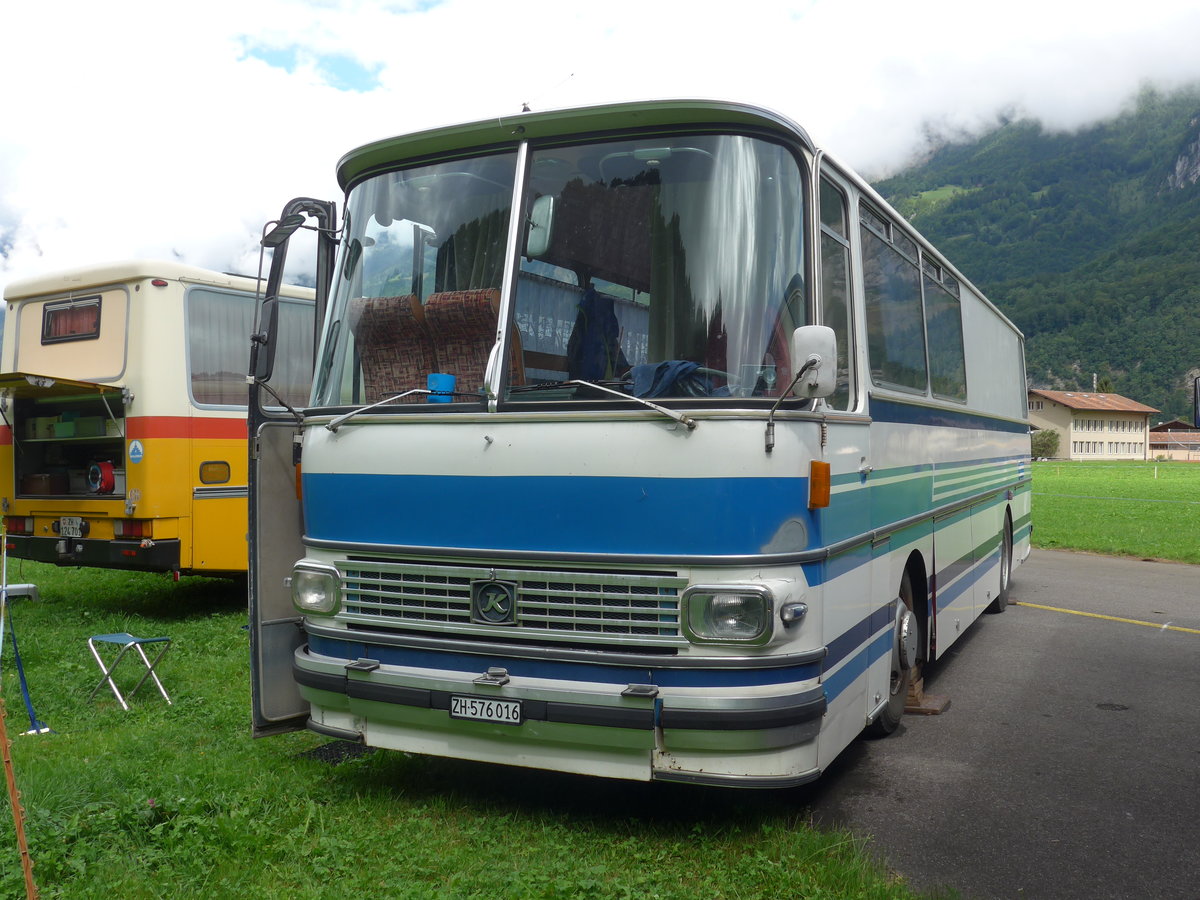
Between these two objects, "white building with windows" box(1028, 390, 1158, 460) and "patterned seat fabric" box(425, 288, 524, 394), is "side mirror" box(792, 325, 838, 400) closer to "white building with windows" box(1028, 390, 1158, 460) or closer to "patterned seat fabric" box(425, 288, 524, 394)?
"patterned seat fabric" box(425, 288, 524, 394)

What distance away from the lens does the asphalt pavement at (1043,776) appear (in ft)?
15.2

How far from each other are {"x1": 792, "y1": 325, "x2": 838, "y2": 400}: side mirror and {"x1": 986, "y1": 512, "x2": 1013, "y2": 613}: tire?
736 centimetres

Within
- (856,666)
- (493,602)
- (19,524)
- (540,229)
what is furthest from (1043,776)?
(19,524)

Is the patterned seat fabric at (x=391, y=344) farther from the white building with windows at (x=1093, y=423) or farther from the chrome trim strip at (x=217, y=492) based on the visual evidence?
the white building with windows at (x=1093, y=423)

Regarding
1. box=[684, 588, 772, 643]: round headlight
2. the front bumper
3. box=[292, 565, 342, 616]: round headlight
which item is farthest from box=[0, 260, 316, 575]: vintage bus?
box=[684, 588, 772, 643]: round headlight

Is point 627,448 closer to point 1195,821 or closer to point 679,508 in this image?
point 679,508

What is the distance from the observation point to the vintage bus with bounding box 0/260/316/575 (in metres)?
9.93

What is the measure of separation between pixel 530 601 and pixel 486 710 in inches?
19.6

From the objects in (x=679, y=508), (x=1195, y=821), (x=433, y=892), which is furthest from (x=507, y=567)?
(x=1195, y=821)

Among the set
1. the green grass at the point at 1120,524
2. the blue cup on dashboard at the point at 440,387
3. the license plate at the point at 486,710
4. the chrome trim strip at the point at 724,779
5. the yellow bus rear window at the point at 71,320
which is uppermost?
the yellow bus rear window at the point at 71,320

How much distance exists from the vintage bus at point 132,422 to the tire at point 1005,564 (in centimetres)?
742

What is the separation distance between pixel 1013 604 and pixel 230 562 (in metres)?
8.17

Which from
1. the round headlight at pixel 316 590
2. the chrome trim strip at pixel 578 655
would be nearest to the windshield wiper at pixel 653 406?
the chrome trim strip at pixel 578 655

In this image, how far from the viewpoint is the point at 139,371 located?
32.7 feet
